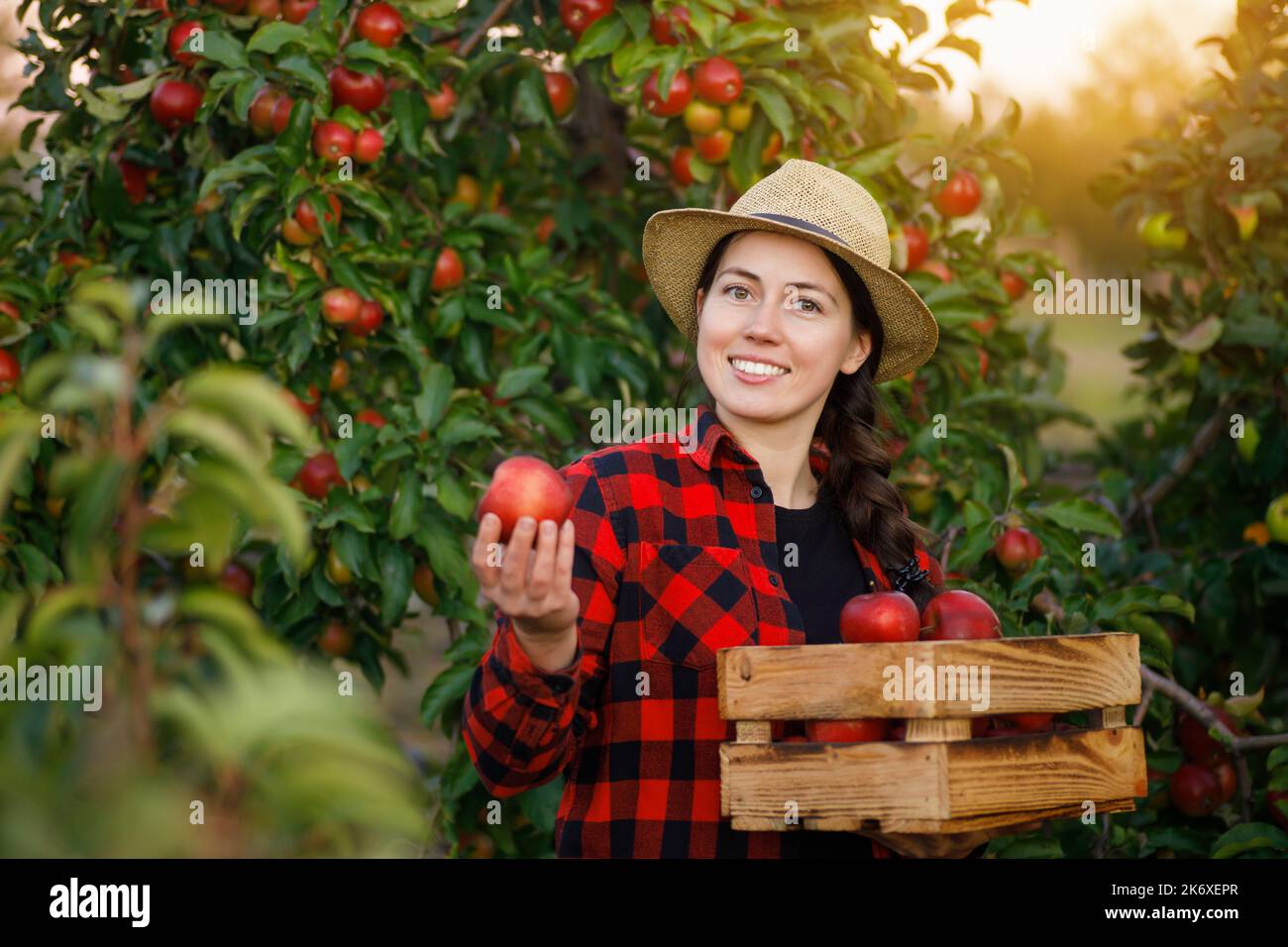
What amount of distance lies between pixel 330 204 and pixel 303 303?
19 centimetres

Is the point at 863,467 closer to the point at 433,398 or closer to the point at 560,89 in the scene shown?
the point at 433,398

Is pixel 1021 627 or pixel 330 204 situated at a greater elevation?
pixel 330 204

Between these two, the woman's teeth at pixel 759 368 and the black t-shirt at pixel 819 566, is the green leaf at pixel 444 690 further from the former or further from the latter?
the woman's teeth at pixel 759 368

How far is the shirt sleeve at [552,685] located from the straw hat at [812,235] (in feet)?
1.40

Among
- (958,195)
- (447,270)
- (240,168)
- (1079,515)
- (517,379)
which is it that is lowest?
(1079,515)

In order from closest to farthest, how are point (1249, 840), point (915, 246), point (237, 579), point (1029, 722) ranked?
point (1029, 722) → point (1249, 840) → point (237, 579) → point (915, 246)

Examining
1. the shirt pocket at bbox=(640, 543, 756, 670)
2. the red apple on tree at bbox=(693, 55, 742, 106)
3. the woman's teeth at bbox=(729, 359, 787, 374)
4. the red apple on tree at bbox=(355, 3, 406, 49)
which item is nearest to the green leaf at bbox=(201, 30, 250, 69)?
the red apple on tree at bbox=(355, 3, 406, 49)

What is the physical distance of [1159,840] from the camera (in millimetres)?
2473

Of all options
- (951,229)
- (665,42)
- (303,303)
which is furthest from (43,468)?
(951,229)

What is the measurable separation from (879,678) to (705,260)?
2.84ft

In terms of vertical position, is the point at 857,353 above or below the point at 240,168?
below

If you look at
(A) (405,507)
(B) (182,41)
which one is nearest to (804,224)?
(A) (405,507)

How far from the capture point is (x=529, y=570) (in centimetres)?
133

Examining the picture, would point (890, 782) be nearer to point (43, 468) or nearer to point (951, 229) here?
point (43, 468)
